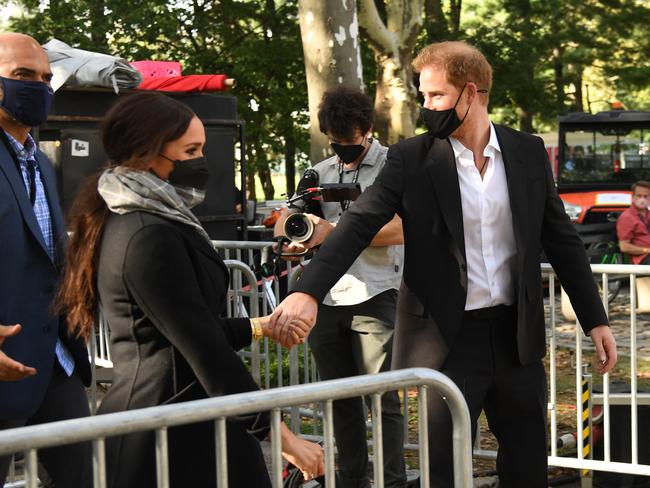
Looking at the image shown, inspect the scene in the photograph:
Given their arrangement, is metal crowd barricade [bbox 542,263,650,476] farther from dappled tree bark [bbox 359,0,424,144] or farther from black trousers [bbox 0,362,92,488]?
dappled tree bark [bbox 359,0,424,144]

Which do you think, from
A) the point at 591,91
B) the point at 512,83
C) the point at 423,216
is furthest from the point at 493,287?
the point at 591,91

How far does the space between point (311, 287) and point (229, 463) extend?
0.81 m

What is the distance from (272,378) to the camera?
7859 mm

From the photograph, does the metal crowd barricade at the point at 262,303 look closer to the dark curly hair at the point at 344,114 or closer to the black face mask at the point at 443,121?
the dark curly hair at the point at 344,114

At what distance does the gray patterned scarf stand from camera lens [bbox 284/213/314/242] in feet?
5.41

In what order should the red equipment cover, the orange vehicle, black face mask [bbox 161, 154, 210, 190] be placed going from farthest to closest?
the orange vehicle
the red equipment cover
black face mask [bbox 161, 154, 210, 190]

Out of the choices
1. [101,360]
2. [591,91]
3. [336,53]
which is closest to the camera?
[101,360]

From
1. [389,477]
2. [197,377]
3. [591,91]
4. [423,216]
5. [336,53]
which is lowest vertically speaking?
[389,477]

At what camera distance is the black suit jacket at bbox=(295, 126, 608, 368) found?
3816 millimetres

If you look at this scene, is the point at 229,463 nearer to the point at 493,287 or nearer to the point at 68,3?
the point at 493,287

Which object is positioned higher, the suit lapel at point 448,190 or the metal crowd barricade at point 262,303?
the suit lapel at point 448,190

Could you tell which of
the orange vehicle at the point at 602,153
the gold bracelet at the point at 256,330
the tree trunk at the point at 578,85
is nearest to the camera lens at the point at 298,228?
the gold bracelet at the point at 256,330

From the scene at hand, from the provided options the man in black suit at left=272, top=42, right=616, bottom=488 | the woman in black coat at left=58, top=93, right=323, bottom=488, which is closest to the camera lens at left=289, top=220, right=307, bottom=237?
the man in black suit at left=272, top=42, right=616, bottom=488

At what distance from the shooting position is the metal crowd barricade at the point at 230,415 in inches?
89.0
